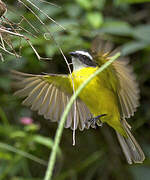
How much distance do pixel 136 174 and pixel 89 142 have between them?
1.79 ft

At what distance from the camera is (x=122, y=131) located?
2029mm

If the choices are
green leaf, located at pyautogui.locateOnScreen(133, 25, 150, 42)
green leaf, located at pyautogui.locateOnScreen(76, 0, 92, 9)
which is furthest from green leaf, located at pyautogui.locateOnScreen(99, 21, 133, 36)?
green leaf, located at pyautogui.locateOnScreen(76, 0, 92, 9)

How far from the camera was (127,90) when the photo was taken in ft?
6.22

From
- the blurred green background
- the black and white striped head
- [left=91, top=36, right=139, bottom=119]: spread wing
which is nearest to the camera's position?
[left=91, top=36, right=139, bottom=119]: spread wing

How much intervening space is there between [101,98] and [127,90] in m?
0.14

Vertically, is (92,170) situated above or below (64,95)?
below

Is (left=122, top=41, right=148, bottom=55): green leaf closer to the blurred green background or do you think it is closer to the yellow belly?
the blurred green background

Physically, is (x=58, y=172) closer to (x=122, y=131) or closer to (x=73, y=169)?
(x=73, y=169)

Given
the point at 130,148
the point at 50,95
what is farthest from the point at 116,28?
the point at 130,148

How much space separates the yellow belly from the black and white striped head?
1.1 inches

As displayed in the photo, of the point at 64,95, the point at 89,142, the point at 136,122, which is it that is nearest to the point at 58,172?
the point at 89,142

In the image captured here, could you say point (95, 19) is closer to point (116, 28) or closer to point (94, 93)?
point (116, 28)

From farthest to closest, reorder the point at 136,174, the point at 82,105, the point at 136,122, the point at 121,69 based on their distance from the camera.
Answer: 1. the point at 136,122
2. the point at 136,174
3. the point at 82,105
4. the point at 121,69

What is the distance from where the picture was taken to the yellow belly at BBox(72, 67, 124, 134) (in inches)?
76.5
